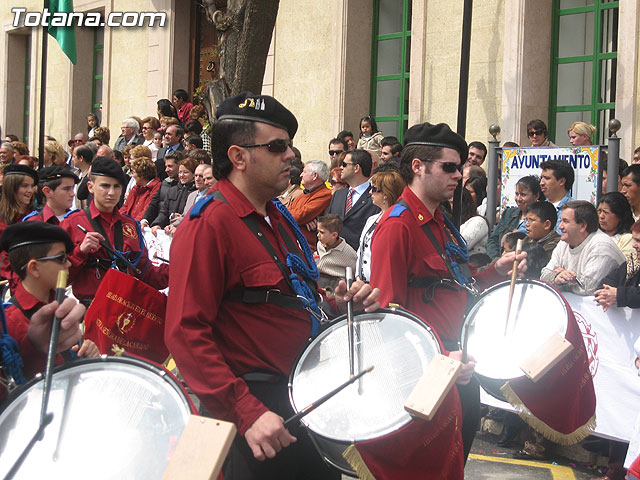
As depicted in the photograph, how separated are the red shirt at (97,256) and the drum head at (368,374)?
2917 mm

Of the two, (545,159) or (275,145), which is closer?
(275,145)

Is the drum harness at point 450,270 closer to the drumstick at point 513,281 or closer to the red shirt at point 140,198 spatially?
the drumstick at point 513,281

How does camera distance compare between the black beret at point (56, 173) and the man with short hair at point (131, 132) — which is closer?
the black beret at point (56, 173)

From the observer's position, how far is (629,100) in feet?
35.6

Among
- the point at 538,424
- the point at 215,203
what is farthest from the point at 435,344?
the point at 538,424

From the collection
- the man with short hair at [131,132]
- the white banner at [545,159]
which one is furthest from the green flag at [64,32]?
the white banner at [545,159]

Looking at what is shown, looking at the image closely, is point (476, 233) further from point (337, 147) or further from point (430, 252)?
point (430, 252)

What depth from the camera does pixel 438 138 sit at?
14.0 feet

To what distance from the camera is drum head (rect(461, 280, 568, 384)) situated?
154 inches

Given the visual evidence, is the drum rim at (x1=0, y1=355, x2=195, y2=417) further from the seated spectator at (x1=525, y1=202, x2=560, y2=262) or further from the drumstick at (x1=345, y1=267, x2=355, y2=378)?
the seated spectator at (x1=525, y1=202, x2=560, y2=262)

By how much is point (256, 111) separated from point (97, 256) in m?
3.10

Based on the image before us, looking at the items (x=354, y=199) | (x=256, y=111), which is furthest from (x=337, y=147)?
(x=256, y=111)

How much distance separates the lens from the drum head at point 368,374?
2.81 meters

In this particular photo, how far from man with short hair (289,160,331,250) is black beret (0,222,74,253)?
5.06 meters
